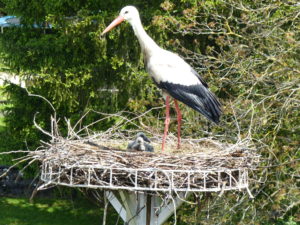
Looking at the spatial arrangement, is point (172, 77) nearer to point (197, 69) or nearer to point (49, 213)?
point (197, 69)

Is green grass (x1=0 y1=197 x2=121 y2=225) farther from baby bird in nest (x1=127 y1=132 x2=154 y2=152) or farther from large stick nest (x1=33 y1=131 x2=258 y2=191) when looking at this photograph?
large stick nest (x1=33 y1=131 x2=258 y2=191)

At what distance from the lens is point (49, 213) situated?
46.8ft

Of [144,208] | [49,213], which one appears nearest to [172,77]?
[144,208]

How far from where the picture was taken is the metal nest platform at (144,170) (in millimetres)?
5043

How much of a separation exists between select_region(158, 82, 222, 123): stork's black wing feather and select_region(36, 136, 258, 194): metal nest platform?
919 millimetres

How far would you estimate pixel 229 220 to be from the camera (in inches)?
370

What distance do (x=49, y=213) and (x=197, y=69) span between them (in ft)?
19.2

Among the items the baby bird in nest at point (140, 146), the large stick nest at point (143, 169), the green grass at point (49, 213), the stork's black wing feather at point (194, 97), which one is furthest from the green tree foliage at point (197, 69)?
the large stick nest at point (143, 169)

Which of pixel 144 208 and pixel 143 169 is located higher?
pixel 143 169

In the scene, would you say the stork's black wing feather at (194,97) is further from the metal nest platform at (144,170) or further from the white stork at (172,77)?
the metal nest platform at (144,170)

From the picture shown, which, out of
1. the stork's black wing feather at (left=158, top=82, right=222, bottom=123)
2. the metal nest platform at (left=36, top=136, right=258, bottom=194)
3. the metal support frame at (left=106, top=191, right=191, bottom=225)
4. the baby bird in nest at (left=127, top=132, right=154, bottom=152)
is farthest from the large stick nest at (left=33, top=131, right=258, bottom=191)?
the stork's black wing feather at (left=158, top=82, right=222, bottom=123)

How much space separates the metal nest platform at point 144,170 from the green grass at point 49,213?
8239mm

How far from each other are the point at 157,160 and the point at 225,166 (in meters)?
0.57

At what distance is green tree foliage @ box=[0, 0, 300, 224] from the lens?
920 cm
